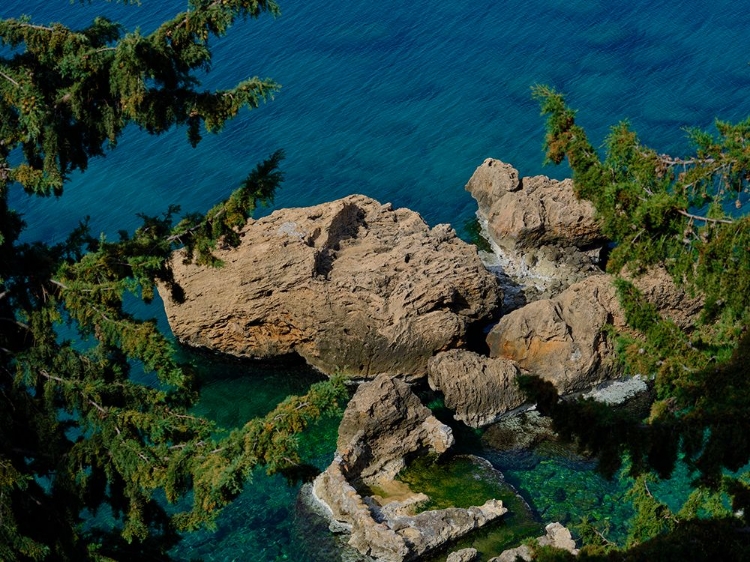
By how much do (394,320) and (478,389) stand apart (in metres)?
3.26

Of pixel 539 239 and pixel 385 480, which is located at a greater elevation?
pixel 539 239

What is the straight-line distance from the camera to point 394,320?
1109 inches

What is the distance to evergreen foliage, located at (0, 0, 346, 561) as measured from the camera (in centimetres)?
1466

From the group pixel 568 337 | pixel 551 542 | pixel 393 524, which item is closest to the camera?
pixel 551 542

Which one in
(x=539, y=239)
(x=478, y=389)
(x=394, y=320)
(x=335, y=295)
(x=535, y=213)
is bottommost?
(x=478, y=389)

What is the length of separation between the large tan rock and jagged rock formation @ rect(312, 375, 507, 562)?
8912 mm

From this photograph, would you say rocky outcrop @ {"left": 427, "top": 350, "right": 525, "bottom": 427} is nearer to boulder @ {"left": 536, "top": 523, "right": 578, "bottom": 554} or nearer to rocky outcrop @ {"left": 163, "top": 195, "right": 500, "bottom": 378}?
rocky outcrop @ {"left": 163, "top": 195, "right": 500, "bottom": 378}

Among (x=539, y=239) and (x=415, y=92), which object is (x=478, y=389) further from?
(x=415, y=92)

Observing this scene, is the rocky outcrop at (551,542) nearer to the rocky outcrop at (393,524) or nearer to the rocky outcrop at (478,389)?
the rocky outcrop at (393,524)

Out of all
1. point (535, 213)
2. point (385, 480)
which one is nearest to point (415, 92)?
point (535, 213)

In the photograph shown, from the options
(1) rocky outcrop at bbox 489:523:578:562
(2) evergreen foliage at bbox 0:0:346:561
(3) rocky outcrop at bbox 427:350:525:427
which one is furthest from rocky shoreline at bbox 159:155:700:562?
(2) evergreen foliage at bbox 0:0:346:561

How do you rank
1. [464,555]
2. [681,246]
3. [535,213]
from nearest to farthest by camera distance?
[681,246] < [464,555] < [535,213]

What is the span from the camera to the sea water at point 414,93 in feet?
131

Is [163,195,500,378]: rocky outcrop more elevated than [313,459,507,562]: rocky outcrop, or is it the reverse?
[163,195,500,378]: rocky outcrop
